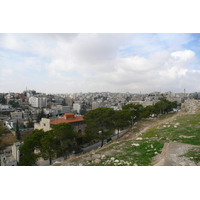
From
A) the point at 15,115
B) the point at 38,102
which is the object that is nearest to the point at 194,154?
the point at 15,115

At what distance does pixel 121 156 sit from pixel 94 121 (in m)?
6.10

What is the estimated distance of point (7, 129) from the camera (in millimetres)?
28688

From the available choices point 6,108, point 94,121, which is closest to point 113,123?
point 94,121

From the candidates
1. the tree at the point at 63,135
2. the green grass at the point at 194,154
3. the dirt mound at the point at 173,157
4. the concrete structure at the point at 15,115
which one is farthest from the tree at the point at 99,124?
the concrete structure at the point at 15,115

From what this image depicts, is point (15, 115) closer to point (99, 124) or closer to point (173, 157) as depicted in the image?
point (99, 124)

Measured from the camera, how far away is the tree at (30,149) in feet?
26.3

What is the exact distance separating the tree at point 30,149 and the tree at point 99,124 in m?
3.66

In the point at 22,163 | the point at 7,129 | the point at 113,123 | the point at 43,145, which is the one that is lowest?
the point at 7,129

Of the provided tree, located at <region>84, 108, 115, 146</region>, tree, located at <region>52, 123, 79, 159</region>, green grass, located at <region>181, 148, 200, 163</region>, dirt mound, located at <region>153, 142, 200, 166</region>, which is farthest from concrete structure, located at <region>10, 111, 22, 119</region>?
green grass, located at <region>181, 148, 200, 163</region>

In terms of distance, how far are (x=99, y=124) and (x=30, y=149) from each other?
5.25m

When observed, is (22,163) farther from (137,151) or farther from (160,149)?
(160,149)

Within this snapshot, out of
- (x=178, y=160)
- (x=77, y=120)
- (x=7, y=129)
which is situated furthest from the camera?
(x=7, y=129)

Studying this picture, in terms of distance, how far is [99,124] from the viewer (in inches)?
419

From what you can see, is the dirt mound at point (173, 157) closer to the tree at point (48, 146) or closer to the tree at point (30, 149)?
the tree at point (48, 146)
